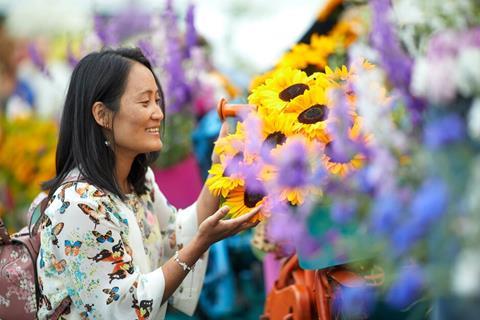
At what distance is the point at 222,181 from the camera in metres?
2.41

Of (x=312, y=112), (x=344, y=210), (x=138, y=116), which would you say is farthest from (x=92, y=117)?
(x=344, y=210)

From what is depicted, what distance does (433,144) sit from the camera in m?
1.40

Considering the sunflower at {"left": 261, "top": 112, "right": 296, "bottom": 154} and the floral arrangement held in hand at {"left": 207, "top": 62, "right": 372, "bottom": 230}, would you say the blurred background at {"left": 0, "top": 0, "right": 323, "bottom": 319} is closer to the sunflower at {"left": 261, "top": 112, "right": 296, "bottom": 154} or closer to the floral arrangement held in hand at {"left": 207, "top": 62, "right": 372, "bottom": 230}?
the floral arrangement held in hand at {"left": 207, "top": 62, "right": 372, "bottom": 230}

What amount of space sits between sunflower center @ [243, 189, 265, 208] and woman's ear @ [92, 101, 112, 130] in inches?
19.4

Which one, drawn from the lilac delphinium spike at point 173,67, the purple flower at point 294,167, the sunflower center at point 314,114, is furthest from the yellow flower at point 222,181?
the lilac delphinium spike at point 173,67

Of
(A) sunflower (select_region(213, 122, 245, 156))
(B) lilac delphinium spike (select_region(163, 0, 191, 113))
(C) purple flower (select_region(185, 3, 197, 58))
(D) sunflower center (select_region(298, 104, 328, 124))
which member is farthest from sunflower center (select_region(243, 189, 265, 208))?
(B) lilac delphinium spike (select_region(163, 0, 191, 113))

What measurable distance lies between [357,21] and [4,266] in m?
1.82

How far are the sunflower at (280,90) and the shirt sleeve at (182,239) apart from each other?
0.54 metres

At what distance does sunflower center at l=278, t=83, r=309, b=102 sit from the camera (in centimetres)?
245

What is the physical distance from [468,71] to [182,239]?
1649 millimetres

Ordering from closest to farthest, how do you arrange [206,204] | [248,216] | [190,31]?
[248,216] < [206,204] < [190,31]

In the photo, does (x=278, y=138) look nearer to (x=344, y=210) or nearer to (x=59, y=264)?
(x=59, y=264)

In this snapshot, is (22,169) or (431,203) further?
(22,169)

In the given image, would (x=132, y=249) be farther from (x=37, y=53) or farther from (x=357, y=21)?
(x=37, y=53)
